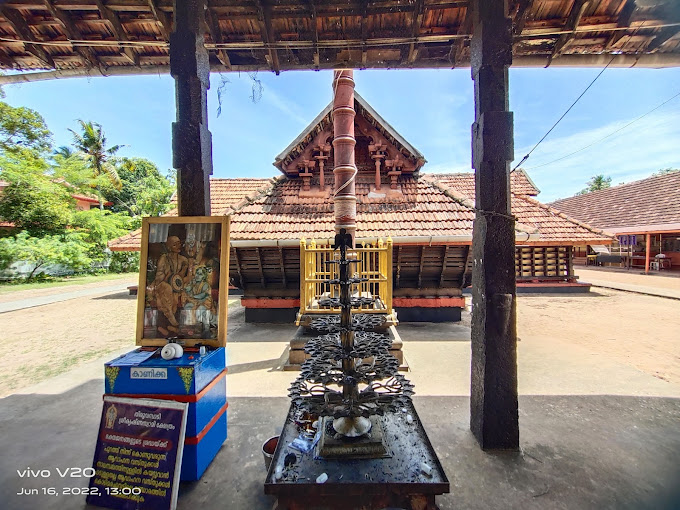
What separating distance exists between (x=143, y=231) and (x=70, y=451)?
208 centimetres

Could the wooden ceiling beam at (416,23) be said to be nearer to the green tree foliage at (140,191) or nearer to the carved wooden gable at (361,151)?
the carved wooden gable at (361,151)

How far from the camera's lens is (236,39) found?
3.32m

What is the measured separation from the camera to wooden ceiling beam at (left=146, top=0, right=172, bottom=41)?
2.89 metres

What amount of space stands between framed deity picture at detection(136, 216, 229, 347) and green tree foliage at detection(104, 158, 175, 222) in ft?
64.9

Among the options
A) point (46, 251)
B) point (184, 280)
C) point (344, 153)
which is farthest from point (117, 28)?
point (46, 251)

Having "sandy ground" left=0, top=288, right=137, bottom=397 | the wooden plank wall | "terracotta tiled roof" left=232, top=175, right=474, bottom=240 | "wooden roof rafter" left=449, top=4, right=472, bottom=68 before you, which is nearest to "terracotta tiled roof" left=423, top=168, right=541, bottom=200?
"terracotta tiled roof" left=232, top=175, right=474, bottom=240

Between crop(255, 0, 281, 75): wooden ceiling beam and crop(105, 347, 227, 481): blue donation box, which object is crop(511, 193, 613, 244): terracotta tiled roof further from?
crop(105, 347, 227, 481): blue donation box

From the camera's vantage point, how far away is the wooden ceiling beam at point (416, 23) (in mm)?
2902

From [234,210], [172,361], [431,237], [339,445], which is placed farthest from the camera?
[234,210]

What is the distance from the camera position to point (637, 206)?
18.8 metres

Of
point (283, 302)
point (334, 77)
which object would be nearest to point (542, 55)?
point (334, 77)

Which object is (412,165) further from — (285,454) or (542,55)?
(285,454)

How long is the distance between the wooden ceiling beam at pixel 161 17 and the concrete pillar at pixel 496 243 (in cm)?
307

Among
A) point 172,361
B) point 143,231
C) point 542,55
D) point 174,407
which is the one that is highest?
point 542,55
